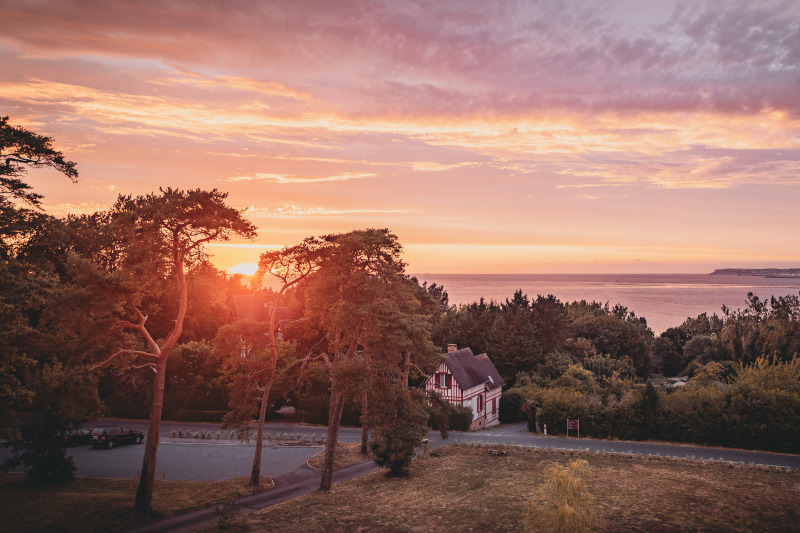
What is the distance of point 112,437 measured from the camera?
32500 millimetres

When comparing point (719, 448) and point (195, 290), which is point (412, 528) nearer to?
point (719, 448)

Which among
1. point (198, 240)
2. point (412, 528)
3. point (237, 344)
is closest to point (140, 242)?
point (198, 240)

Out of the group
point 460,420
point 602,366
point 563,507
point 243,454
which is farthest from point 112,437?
point 602,366

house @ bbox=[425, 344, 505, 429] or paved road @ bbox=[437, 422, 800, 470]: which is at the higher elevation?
house @ bbox=[425, 344, 505, 429]

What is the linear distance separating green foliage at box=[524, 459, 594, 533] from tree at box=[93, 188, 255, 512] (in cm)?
1506

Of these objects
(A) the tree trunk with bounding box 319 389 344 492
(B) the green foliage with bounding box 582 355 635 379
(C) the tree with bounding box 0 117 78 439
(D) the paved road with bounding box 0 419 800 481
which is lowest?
(D) the paved road with bounding box 0 419 800 481

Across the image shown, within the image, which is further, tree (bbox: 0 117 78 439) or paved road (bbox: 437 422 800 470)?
paved road (bbox: 437 422 800 470)

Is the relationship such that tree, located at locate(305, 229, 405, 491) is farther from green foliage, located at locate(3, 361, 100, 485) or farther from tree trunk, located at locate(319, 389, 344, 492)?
A: green foliage, located at locate(3, 361, 100, 485)

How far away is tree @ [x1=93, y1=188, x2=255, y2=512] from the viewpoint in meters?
19.3

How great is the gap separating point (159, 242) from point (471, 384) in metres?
30.9

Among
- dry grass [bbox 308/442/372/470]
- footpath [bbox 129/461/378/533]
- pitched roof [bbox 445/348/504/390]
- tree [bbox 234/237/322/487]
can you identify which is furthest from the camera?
pitched roof [bbox 445/348/504/390]

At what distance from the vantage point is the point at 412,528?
1728 centimetres

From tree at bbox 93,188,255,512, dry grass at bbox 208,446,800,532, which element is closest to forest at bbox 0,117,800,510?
tree at bbox 93,188,255,512

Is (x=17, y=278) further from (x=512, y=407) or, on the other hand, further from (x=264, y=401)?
(x=512, y=407)
